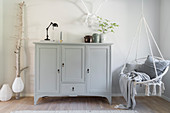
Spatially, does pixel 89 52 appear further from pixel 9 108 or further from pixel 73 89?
pixel 9 108

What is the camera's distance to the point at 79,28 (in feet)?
9.64

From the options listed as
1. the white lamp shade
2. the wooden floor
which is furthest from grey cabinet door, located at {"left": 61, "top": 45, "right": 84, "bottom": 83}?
the white lamp shade

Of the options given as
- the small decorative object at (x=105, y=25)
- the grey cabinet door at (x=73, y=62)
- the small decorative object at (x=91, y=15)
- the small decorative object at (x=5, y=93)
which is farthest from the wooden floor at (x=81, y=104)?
the small decorative object at (x=91, y=15)

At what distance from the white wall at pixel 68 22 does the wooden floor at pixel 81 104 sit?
0.44 m

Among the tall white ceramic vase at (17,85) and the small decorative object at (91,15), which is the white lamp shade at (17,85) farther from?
the small decorative object at (91,15)

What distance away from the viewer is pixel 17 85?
263 cm

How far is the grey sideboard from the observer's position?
2.43 m

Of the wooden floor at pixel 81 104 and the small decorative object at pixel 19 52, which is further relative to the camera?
the small decorative object at pixel 19 52

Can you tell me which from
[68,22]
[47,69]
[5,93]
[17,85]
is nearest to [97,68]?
[47,69]

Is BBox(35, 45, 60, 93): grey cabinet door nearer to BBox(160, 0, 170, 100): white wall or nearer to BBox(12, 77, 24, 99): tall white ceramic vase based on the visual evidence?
BBox(12, 77, 24, 99): tall white ceramic vase

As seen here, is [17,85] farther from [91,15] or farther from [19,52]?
[91,15]

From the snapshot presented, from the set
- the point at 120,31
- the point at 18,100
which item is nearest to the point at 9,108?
the point at 18,100

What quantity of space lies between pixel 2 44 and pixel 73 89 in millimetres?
1953

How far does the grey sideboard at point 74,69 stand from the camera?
2.43 meters
